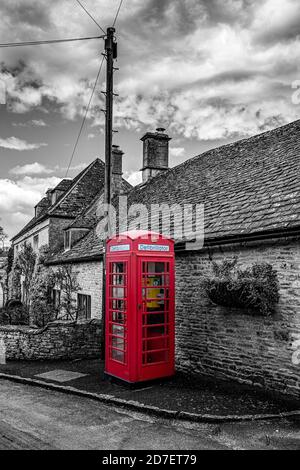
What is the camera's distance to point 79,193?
22312 mm

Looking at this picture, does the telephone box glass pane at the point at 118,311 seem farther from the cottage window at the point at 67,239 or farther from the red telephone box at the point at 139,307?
the cottage window at the point at 67,239

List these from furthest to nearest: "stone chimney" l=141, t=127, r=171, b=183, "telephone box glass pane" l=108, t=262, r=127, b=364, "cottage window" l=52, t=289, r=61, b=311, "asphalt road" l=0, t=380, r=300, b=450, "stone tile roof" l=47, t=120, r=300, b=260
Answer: "stone chimney" l=141, t=127, r=171, b=183, "cottage window" l=52, t=289, r=61, b=311, "stone tile roof" l=47, t=120, r=300, b=260, "telephone box glass pane" l=108, t=262, r=127, b=364, "asphalt road" l=0, t=380, r=300, b=450

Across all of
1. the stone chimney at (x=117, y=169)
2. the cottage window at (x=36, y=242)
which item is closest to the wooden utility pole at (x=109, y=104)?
the stone chimney at (x=117, y=169)

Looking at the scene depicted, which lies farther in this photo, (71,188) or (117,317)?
(71,188)

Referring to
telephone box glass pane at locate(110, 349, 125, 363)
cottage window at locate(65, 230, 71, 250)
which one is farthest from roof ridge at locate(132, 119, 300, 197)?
telephone box glass pane at locate(110, 349, 125, 363)

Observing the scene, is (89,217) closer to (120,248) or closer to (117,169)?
(117,169)

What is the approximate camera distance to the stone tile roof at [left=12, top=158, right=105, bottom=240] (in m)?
21.2

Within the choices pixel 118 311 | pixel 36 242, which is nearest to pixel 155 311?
pixel 118 311

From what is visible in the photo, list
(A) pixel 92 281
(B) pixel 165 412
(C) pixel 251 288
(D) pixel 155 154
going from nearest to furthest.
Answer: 1. (B) pixel 165 412
2. (C) pixel 251 288
3. (A) pixel 92 281
4. (D) pixel 155 154

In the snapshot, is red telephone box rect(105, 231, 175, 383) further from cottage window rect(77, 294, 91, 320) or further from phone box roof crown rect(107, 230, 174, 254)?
cottage window rect(77, 294, 91, 320)

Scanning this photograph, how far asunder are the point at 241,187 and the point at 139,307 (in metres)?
4.64

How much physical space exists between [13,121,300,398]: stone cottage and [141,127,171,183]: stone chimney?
6220 millimetres

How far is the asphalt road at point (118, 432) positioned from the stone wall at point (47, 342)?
4.10 m

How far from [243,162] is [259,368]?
7045mm
